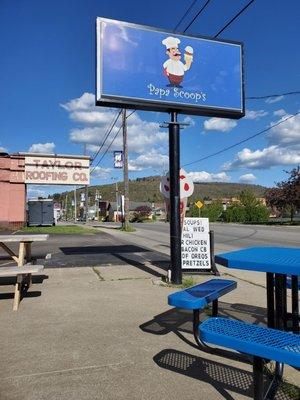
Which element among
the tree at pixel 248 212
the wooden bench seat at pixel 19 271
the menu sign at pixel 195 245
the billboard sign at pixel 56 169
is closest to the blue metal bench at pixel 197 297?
the wooden bench seat at pixel 19 271

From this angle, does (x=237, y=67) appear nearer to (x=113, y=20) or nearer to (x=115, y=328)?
(x=113, y=20)

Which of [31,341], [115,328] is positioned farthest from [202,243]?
[31,341]

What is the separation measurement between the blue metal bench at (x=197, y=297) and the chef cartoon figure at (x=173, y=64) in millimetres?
4739

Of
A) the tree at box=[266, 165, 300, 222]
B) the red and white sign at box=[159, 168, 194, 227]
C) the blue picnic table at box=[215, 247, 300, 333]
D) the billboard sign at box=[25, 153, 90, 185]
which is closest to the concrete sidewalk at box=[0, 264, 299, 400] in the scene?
the blue picnic table at box=[215, 247, 300, 333]

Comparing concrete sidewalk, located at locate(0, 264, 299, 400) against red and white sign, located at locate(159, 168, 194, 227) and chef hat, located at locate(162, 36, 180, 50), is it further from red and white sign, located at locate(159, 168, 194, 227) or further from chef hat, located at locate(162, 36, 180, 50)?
chef hat, located at locate(162, 36, 180, 50)

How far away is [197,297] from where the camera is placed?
176 inches

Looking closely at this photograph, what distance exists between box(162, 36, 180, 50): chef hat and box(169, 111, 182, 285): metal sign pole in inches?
59.8

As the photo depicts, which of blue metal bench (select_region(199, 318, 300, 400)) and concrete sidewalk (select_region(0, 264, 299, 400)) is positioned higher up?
blue metal bench (select_region(199, 318, 300, 400))

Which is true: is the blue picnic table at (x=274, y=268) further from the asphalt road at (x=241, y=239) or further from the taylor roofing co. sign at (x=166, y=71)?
the asphalt road at (x=241, y=239)

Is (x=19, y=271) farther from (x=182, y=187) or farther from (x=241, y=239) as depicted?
(x=241, y=239)

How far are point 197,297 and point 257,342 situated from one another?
137 cm

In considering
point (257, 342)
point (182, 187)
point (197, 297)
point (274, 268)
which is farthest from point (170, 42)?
point (257, 342)

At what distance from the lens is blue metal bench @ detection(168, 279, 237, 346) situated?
4.30m

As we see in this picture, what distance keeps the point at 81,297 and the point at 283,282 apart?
4024 mm
